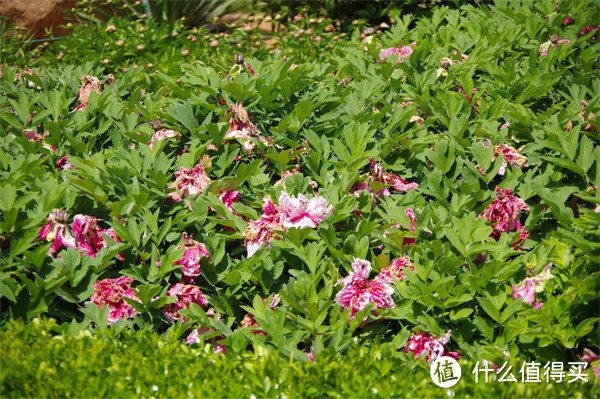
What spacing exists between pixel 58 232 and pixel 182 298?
520 mm

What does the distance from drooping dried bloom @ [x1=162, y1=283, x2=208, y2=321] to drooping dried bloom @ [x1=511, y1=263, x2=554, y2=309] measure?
1.15 metres

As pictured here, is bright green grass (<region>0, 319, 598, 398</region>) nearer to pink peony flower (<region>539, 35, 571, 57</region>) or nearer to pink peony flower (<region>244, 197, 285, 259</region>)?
pink peony flower (<region>244, 197, 285, 259</region>)

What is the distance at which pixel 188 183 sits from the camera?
263 cm

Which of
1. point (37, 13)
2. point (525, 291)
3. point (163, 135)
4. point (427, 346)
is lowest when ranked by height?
point (427, 346)

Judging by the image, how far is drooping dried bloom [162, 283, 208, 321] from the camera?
2305 mm

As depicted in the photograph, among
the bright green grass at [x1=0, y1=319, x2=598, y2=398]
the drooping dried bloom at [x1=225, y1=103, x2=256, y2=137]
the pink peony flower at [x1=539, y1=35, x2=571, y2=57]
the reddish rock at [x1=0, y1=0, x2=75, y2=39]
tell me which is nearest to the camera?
the bright green grass at [x1=0, y1=319, x2=598, y2=398]

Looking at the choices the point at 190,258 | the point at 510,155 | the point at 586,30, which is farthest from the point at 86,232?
the point at 586,30

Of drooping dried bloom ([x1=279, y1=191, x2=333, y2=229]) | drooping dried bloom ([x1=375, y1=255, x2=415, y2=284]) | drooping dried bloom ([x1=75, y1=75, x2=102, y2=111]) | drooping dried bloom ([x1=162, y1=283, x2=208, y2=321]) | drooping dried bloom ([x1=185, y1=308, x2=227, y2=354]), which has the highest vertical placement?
drooping dried bloom ([x1=75, y1=75, x2=102, y2=111])

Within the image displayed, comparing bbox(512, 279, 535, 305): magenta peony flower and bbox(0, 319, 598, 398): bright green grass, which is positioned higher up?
bbox(0, 319, 598, 398): bright green grass

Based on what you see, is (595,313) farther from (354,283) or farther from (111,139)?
(111,139)

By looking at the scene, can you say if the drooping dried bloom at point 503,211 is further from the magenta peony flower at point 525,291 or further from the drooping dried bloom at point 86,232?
the drooping dried bloom at point 86,232

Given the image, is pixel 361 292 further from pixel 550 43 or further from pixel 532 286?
pixel 550 43

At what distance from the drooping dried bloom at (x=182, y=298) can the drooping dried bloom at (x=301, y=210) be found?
424 mm

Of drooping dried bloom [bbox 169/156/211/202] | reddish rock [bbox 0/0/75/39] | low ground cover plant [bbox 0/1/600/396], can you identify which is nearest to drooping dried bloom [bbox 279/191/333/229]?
low ground cover plant [bbox 0/1/600/396]
